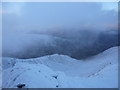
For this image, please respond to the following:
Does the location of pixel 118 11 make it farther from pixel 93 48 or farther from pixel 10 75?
pixel 10 75

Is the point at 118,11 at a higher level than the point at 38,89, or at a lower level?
higher

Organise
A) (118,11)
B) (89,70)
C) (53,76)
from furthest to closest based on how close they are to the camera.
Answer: (118,11)
(89,70)
(53,76)

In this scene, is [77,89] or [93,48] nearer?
[77,89]

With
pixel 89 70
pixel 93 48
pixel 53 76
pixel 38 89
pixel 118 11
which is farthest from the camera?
pixel 93 48

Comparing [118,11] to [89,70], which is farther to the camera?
[118,11]

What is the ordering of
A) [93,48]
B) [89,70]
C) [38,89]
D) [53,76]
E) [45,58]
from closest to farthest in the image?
[38,89] → [53,76] → [89,70] → [45,58] → [93,48]

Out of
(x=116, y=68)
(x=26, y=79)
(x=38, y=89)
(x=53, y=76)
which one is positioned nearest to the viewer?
(x=38, y=89)

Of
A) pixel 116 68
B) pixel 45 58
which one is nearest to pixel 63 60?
pixel 45 58

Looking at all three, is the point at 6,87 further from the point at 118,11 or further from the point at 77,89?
the point at 118,11

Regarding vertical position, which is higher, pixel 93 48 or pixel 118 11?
pixel 118 11
